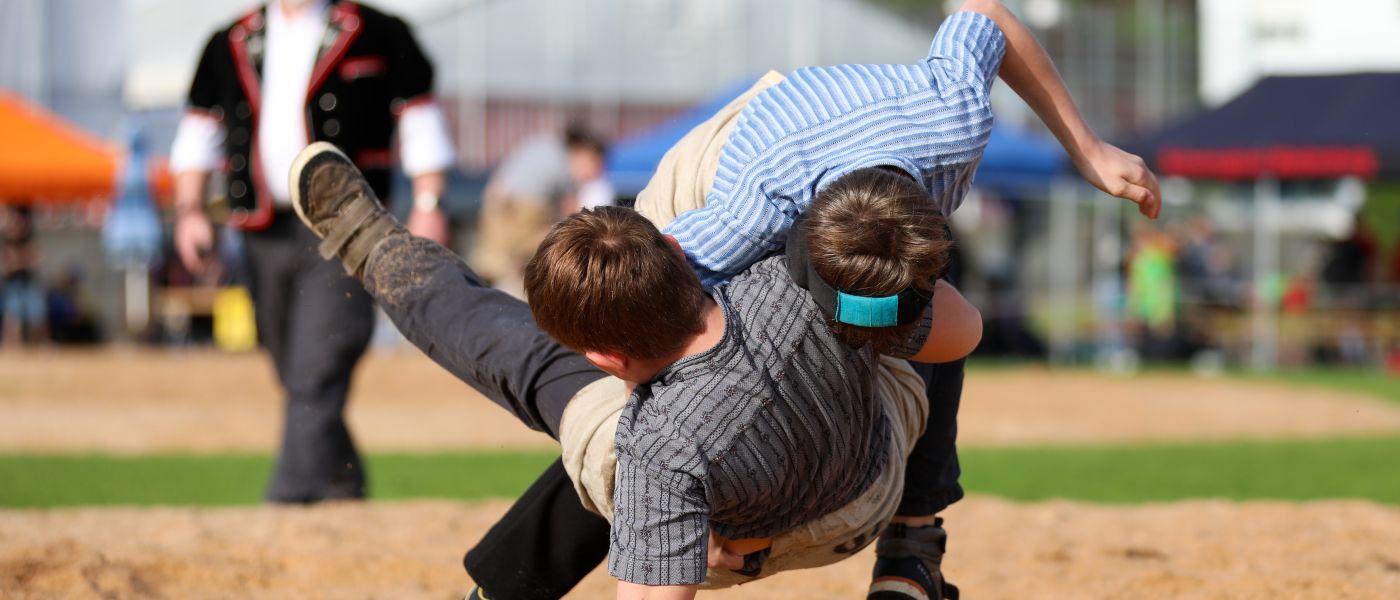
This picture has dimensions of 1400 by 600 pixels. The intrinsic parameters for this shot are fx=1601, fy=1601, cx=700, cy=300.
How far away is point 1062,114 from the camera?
335 centimetres

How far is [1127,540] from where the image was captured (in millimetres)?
5145

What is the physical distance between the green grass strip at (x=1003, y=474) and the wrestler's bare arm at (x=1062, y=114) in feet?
13.1

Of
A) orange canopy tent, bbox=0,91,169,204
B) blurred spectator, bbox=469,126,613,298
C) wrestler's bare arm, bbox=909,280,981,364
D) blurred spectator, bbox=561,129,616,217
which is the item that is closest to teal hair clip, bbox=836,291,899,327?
wrestler's bare arm, bbox=909,280,981,364

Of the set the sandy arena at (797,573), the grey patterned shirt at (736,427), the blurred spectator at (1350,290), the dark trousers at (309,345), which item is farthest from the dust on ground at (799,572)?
the blurred spectator at (1350,290)

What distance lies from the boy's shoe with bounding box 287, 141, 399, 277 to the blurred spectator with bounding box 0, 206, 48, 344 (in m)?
17.0

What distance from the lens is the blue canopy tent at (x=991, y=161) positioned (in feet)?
53.3

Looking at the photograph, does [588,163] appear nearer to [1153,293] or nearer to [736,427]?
[736,427]

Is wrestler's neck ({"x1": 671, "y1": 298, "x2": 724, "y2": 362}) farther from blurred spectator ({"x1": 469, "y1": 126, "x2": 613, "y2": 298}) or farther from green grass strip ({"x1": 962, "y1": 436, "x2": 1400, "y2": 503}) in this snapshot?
blurred spectator ({"x1": 469, "y1": 126, "x2": 613, "y2": 298})

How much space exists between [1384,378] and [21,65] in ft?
63.1

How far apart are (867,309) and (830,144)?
1.35 feet

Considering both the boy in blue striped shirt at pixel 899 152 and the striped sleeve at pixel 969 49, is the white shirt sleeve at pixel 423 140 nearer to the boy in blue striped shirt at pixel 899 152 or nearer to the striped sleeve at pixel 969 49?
the boy in blue striped shirt at pixel 899 152

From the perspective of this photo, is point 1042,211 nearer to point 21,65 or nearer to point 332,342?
point 21,65

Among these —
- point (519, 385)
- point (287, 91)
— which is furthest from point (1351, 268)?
point (519, 385)

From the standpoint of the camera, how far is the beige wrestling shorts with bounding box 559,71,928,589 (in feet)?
9.86
